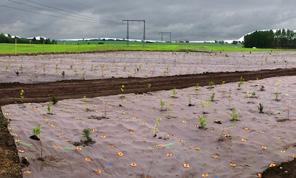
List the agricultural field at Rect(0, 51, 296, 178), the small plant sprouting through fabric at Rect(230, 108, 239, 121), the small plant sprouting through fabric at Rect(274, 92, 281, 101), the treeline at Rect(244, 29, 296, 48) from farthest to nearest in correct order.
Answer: the treeline at Rect(244, 29, 296, 48)
the small plant sprouting through fabric at Rect(274, 92, 281, 101)
the small plant sprouting through fabric at Rect(230, 108, 239, 121)
the agricultural field at Rect(0, 51, 296, 178)

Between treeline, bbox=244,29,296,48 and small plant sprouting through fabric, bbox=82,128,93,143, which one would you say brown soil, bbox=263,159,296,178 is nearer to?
small plant sprouting through fabric, bbox=82,128,93,143

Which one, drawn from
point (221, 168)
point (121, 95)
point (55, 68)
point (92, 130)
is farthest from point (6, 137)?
point (55, 68)

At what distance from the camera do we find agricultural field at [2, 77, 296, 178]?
8.84 m

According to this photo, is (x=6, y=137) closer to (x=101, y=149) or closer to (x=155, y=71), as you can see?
(x=101, y=149)

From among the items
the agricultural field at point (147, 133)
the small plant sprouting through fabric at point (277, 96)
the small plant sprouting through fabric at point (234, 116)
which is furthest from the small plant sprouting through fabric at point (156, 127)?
the small plant sprouting through fabric at point (277, 96)

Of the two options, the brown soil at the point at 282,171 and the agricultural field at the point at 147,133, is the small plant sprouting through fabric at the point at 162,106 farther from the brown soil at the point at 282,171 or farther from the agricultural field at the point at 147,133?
the brown soil at the point at 282,171

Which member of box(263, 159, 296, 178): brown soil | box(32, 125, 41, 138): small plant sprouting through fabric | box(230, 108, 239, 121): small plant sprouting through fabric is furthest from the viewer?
box(230, 108, 239, 121): small plant sprouting through fabric

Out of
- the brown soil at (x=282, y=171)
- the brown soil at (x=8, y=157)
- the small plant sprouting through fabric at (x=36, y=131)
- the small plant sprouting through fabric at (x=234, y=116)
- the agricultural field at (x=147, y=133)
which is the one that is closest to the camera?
the brown soil at (x=8, y=157)

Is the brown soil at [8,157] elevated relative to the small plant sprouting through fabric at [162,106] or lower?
lower

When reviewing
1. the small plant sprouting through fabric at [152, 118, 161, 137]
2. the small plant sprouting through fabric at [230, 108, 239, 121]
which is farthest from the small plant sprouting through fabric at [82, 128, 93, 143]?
the small plant sprouting through fabric at [230, 108, 239, 121]

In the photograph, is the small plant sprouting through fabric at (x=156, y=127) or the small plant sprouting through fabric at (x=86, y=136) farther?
the small plant sprouting through fabric at (x=156, y=127)

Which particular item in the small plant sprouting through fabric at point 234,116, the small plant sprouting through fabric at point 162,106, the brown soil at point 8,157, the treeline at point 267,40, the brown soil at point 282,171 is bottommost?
the brown soil at point 282,171

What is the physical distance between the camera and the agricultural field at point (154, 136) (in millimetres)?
8844

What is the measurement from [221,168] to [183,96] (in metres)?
5.73
